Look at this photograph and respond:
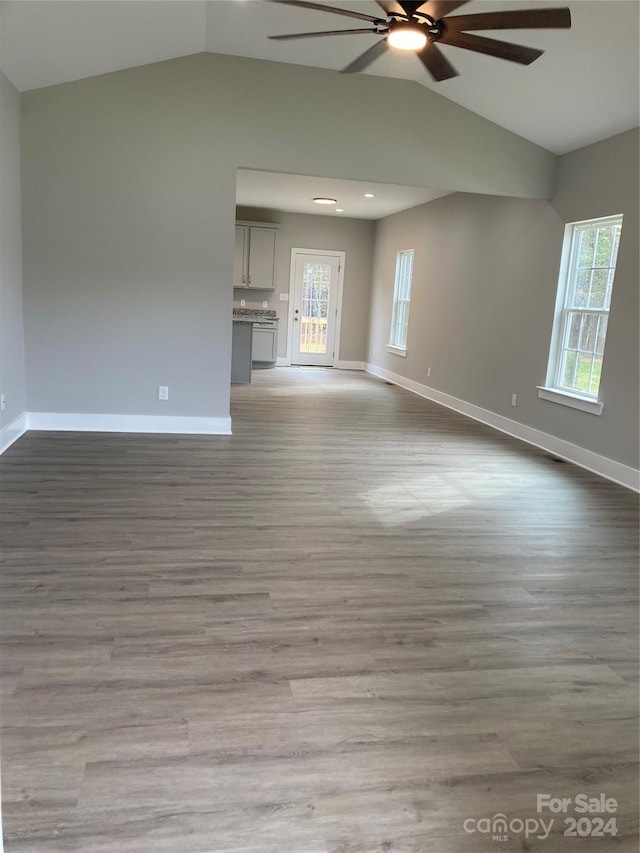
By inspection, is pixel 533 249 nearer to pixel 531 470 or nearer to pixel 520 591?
pixel 531 470

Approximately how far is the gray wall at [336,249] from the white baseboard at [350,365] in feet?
0.60

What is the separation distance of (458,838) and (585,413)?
4.36m

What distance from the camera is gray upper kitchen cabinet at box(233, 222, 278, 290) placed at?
34.1 ft

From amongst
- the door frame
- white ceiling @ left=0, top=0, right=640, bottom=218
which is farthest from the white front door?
white ceiling @ left=0, top=0, right=640, bottom=218

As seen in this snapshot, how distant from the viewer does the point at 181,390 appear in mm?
5520

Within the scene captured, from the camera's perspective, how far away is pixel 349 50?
15.8ft

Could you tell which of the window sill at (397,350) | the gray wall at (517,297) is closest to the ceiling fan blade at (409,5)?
the gray wall at (517,297)

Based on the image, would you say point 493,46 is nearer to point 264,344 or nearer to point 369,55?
point 369,55

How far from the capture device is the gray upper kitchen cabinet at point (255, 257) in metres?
10.4

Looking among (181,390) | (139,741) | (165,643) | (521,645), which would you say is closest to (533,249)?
(181,390)

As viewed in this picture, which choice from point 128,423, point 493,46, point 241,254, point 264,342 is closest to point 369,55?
point 493,46

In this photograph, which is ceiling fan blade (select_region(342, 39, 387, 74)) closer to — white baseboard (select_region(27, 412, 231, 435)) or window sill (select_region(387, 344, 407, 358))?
white baseboard (select_region(27, 412, 231, 435))

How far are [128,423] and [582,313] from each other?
163 inches

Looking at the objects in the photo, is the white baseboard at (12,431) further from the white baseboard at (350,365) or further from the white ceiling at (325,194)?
the white baseboard at (350,365)
